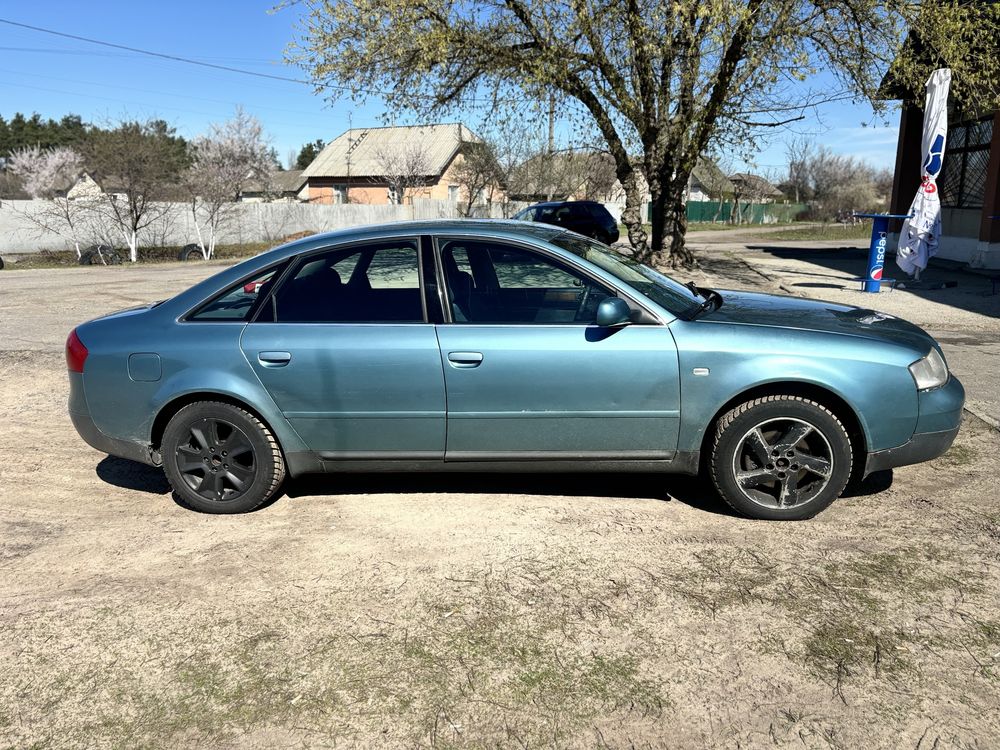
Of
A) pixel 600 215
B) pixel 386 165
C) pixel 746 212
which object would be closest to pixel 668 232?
pixel 600 215

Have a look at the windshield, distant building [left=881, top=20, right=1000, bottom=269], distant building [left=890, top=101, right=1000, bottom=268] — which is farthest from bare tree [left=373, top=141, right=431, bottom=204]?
the windshield

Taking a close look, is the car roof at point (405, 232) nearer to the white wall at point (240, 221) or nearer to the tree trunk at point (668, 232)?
the tree trunk at point (668, 232)

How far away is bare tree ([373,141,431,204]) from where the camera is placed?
45.3 m

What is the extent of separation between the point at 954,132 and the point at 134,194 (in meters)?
25.7

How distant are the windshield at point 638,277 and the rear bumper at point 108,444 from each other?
2.68 m

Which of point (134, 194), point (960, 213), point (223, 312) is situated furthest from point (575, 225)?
point (223, 312)

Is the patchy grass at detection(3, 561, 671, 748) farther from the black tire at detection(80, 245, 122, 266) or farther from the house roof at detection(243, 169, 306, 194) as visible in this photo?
the house roof at detection(243, 169, 306, 194)

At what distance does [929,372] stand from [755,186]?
216 feet

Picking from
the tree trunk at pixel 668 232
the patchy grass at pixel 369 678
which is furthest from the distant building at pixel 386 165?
the patchy grass at pixel 369 678

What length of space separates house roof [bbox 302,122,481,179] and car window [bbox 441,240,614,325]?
4663cm

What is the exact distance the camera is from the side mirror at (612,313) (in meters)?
3.96

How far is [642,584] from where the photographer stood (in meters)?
3.53

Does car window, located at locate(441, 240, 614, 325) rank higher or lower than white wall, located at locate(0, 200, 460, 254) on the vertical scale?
lower

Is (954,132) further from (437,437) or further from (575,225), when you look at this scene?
(437,437)
